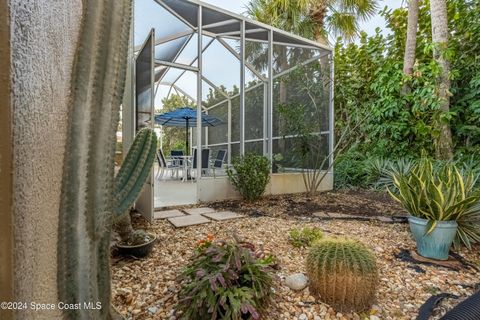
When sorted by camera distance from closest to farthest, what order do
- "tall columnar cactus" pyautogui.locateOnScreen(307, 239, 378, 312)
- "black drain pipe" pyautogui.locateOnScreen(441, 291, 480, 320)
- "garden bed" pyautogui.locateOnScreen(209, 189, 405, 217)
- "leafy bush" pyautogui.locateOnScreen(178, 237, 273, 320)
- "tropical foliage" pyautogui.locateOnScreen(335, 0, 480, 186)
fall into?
"black drain pipe" pyautogui.locateOnScreen(441, 291, 480, 320) < "leafy bush" pyautogui.locateOnScreen(178, 237, 273, 320) < "tall columnar cactus" pyautogui.locateOnScreen(307, 239, 378, 312) < "garden bed" pyautogui.locateOnScreen(209, 189, 405, 217) < "tropical foliage" pyautogui.locateOnScreen(335, 0, 480, 186)

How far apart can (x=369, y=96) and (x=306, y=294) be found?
5.95 metres

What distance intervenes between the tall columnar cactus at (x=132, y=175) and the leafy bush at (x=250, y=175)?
8.49 feet

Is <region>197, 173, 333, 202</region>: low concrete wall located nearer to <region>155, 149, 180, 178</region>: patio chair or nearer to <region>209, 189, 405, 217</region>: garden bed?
<region>209, 189, 405, 217</region>: garden bed

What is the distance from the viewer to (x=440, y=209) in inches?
95.7

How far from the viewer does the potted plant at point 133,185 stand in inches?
62.0

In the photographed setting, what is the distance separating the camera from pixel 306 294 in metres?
1.88

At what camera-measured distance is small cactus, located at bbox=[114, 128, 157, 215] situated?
1567 millimetres

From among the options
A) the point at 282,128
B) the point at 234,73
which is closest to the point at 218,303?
the point at 282,128

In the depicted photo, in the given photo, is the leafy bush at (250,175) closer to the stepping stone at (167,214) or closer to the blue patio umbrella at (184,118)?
the stepping stone at (167,214)

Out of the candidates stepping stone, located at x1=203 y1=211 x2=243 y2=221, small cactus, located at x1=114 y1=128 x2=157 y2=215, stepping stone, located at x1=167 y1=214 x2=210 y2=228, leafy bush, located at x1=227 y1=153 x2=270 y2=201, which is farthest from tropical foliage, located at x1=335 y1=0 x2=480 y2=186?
small cactus, located at x1=114 y1=128 x2=157 y2=215

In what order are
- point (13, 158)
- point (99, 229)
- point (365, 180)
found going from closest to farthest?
1. point (13, 158)
2. point (99, 229)
3. point (365, 180)

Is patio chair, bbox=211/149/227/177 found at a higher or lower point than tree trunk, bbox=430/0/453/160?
lower

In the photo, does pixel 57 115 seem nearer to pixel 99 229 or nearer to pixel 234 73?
pixel 99 229

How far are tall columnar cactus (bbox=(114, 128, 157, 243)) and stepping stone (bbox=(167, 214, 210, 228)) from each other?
1037 mm
